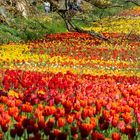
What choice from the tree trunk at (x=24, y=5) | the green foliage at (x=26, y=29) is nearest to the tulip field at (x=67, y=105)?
the tree trunk at (x=24, y=5)

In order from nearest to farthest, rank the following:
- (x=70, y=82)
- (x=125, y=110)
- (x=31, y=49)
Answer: (x=125, y=110) → (x=70, y=82) → (x=31, y=49)

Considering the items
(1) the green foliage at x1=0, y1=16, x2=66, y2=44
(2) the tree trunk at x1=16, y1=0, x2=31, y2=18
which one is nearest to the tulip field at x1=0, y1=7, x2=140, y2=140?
(2) the tree trunk at x1=16, y1=0, x2=31, y2=18

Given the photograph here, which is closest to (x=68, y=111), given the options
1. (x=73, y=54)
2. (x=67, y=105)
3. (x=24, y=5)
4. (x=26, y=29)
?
(x=67, y=105)

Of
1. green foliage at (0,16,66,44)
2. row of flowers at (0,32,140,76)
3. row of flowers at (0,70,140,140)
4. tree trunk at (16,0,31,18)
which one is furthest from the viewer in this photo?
green foliage at (0,16,66,44)

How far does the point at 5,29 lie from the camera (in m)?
23.2

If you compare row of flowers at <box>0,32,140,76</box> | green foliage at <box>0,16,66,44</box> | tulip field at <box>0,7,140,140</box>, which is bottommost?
green foliage at <box>0,16,66,44</box>

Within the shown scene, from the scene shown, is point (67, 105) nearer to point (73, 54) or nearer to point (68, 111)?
point (68, 111)

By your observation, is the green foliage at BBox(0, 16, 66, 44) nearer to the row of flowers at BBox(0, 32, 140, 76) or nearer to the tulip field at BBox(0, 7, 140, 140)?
the row of flowers at BBox(0, 32, 140, 76)

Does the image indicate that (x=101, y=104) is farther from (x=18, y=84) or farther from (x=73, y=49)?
(x=73, y=49)

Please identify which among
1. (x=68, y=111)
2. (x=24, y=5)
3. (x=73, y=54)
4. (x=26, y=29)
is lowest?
(x=26, y=29)

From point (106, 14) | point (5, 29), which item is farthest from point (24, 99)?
point (106, 14)

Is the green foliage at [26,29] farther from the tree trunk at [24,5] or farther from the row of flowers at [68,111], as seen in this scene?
the row of flowers at [68,111]

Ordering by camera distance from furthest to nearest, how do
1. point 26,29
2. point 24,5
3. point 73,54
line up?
point 26,29, point 73,54, point 24,5

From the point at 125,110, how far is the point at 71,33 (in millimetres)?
21557
